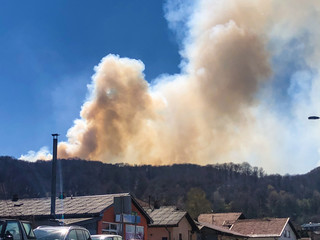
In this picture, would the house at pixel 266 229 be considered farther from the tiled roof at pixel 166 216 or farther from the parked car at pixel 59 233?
the parked car at pixel 59 233

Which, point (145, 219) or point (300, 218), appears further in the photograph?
point (300, 218)

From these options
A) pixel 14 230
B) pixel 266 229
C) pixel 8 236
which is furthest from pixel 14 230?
pixel 266 229

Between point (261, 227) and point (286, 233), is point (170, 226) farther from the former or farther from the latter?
point (286, 233)

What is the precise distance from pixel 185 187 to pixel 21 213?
116334 mm

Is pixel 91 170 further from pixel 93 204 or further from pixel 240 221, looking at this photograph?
pixel 93 204

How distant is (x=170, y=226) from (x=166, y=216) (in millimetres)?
2701

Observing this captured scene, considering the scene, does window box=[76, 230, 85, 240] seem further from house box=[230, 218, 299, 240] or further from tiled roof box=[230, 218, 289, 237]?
tiled roof box=[230, 218, 289, 237]

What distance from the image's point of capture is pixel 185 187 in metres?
148

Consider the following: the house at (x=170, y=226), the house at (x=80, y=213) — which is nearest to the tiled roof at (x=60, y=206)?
the house at (x=80, y=213)

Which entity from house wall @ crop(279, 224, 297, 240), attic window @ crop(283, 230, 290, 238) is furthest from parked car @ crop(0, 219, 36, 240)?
attic window @ crop(283, 230, 290, 238)

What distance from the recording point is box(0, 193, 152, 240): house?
31.5m

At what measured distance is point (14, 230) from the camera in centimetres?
1462

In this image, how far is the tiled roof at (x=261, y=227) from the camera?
210ft

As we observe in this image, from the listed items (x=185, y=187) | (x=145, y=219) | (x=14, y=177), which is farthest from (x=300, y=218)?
(x=145, y=219)
